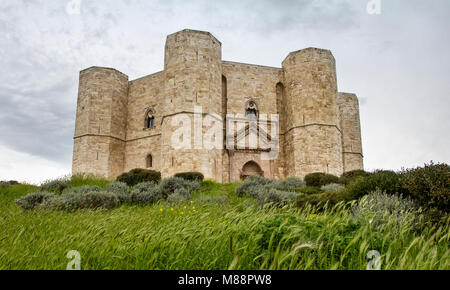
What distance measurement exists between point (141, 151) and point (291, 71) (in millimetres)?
11931

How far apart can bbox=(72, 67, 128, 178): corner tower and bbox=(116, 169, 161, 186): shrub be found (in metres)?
7.81

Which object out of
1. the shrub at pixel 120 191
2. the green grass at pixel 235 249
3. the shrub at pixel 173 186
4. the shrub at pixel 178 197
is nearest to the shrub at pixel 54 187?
the shrub at pixel 120 191

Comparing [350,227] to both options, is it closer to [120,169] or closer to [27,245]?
[27,245]

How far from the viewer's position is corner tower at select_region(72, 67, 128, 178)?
887 inches

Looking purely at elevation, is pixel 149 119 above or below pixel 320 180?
above

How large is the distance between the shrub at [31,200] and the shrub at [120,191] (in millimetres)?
1904

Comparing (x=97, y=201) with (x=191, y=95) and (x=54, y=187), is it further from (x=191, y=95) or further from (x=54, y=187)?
(x=191, y=95)

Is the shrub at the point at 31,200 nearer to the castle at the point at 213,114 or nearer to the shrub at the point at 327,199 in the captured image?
the shrub at the point at 327,199

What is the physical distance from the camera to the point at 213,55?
65.3ft

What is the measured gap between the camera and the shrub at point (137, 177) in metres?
15.1

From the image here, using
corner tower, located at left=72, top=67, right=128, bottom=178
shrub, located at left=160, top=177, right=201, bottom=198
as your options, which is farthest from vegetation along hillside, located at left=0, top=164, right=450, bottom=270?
corner tower, located at left=72, top=67, right=128, bottom=178

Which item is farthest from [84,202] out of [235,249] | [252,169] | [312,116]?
[312,116]

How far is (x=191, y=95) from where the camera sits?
61.6ft

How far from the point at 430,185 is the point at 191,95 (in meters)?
14.7
